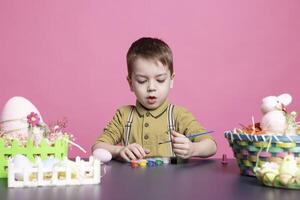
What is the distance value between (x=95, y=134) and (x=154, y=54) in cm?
84

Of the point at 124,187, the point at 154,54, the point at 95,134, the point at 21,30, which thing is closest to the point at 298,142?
the point at 124,187

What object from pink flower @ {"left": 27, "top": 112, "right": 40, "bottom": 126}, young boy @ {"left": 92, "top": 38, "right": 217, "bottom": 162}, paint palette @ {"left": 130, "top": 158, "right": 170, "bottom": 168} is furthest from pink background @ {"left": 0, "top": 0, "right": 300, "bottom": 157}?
pink flower @ {"left": 27, "top": 112, "right": 40, "bottom": 126}

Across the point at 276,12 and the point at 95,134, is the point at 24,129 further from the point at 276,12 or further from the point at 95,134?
the point at 276,12

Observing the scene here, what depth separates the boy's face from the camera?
5.57 ft

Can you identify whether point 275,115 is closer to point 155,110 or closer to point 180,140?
point 180,140

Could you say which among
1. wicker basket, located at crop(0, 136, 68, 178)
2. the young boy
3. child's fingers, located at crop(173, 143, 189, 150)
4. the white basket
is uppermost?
the young boy

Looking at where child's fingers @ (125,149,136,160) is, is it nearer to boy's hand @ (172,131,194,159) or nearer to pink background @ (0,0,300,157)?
boy's hand @ (172,131,194,159)

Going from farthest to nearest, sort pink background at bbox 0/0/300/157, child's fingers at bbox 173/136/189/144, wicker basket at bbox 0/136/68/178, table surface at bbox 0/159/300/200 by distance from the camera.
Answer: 1. pink background at bbox 0/0/300/157
2. child's fingers at bbox 173/136/189/144
3. wicker basket at bbox 0/136/68/178
4. table surface at bbox 0/159/300/200

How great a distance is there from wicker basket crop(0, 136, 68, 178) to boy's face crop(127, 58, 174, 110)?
577mm

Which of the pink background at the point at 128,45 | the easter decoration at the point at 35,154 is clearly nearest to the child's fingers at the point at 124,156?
the easter decoration at the point at 35,154

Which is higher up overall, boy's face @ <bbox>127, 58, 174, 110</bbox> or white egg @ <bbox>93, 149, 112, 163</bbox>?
boy's face @ <bbox>127, 58, 174, 110</bbox>

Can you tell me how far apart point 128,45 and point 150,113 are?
0.83 m

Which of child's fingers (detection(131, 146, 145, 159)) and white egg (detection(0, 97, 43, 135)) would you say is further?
child's fingers (detection(131, 146, 145, 159))

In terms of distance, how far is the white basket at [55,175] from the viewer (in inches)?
39.7
